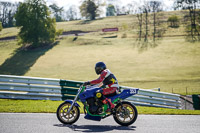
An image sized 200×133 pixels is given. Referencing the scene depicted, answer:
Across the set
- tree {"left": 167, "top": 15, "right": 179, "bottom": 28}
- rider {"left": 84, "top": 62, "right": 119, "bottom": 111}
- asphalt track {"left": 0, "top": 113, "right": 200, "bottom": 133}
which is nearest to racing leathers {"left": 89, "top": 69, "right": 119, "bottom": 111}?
rider {"left": 84, "top": 62, "right": 119, "bottom": 111}

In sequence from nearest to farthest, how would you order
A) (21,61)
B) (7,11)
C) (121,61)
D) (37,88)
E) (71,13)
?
(37,88), (121,61), (21,61), (7,11), (71,13)

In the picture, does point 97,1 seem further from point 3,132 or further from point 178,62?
point 3,132

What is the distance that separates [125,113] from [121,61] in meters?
34.0

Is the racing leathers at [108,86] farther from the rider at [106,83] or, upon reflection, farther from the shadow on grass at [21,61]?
the shadow on grass at [21,61]

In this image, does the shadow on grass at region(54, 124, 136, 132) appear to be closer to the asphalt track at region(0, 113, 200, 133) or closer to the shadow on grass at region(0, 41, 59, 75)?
the asphalt track at region(0, 113, 200, 133)

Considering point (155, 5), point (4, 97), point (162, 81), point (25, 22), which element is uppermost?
point (155, 5)

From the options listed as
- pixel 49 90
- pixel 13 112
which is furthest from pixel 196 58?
pixel 13 112

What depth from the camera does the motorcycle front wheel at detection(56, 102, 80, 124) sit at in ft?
22.1

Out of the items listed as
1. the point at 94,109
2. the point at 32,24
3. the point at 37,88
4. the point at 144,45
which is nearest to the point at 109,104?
the point at 94,109

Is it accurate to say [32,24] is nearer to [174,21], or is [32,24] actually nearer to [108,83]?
[108,83]

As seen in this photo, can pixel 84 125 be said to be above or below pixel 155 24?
below

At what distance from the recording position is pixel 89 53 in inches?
1839

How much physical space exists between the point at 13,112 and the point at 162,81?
23.3m

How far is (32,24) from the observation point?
49.6 metres
